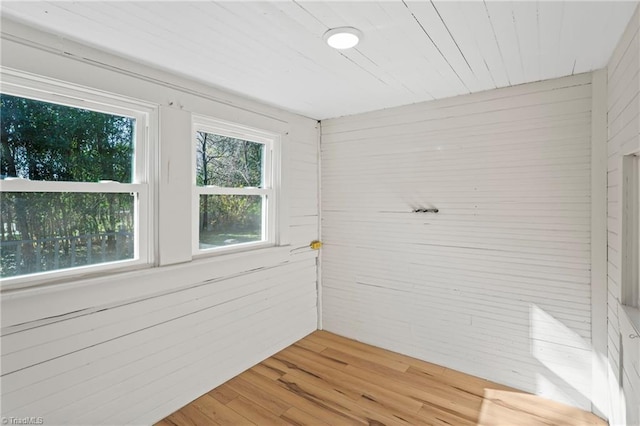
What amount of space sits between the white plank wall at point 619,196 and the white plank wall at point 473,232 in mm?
198

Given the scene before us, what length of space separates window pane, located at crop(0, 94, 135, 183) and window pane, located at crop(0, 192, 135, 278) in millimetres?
122

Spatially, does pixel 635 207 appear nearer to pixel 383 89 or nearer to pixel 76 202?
pixel 383 89

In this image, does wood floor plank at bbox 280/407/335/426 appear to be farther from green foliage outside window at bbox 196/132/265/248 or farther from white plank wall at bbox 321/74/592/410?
green foliage outside window at bbox 196/132/265/248

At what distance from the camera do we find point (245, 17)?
1523 millimetres

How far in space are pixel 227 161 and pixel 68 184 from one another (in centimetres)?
115

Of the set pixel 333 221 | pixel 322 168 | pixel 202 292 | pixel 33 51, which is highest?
pixel 33 51

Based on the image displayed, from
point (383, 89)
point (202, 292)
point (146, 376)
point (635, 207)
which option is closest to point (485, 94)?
point (383, 89)

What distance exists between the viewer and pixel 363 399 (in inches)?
92.3

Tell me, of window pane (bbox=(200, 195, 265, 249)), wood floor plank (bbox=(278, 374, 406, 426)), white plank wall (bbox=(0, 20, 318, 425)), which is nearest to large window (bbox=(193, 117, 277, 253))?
window pane (bbox=(200, 195, 265, 249))

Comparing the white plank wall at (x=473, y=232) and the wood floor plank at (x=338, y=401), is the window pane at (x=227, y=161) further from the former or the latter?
the wood floor plank at (x=338, y=401)

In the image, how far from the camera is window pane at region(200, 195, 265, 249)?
2541mm

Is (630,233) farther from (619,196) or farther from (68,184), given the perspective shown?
(68,184)

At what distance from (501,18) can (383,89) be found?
1.06 metres
